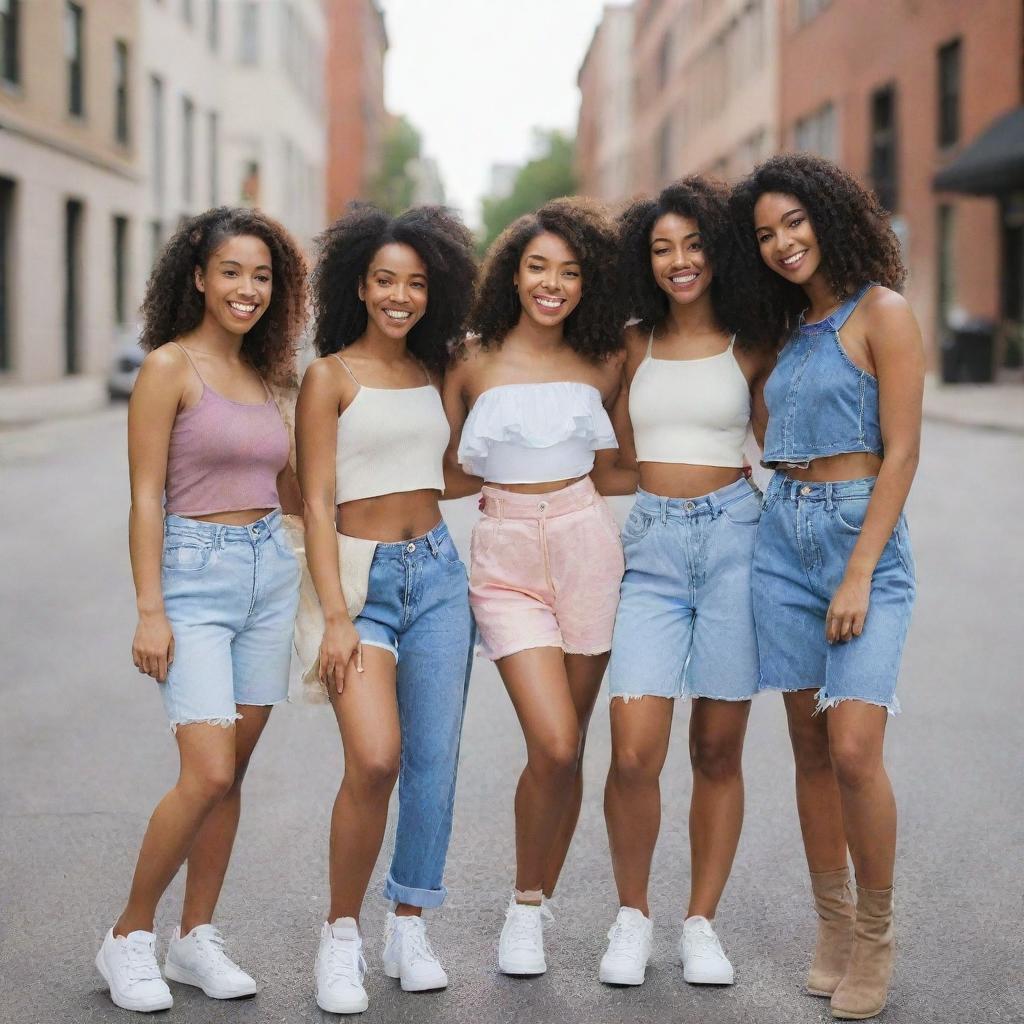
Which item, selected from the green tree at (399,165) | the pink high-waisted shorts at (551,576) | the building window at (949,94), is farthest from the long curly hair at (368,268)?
the green tree at (399,165)

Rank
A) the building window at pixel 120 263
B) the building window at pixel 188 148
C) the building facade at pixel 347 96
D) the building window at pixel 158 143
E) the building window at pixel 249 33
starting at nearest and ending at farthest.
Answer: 1. the building window at pixel 120 263
2. the building window at pixel 158 143
3. the building window at pixel 188 148
4. the building window at pixel 249 33
5. the building facade at pixel 347 96

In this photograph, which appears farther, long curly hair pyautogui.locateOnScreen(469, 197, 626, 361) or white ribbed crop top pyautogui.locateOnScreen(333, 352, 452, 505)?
long curly hair pyautogui.locateOnScreen(469, 197, 626, 361)

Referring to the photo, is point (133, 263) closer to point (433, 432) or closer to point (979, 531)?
point (979, 531)

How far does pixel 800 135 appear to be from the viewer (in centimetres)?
4100

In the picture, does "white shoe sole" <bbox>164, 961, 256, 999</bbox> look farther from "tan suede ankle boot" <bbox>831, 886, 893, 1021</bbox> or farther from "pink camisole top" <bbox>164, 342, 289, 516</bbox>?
"tan suede ankle boot" <bbox>831, 886, 893, 1021</bbox>

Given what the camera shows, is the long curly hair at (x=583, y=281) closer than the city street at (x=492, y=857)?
No

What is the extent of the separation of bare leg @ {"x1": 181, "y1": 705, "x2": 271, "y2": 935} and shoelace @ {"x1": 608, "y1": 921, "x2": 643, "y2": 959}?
1013 mm

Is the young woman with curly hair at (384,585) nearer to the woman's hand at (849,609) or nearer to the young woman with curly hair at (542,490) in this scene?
Result: the young woman with curly hair at (542,490)

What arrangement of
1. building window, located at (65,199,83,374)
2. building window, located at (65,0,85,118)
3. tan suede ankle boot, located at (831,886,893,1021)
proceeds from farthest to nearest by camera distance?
building window, located at (65,199,83,374) < building window, located at (65,0,85,118) < tan suede ankle boot, located at (831,886,893,1021)

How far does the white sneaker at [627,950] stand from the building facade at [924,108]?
20.6 m

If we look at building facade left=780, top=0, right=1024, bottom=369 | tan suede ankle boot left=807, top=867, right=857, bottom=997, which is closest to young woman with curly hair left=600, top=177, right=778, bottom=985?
tan suede ankle boot left=807, top=867, right=857, bottom=997

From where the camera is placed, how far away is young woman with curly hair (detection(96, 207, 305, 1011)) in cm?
364

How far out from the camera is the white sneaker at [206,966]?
366cm

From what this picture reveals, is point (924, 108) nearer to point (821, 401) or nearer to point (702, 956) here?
point (821, 401)
